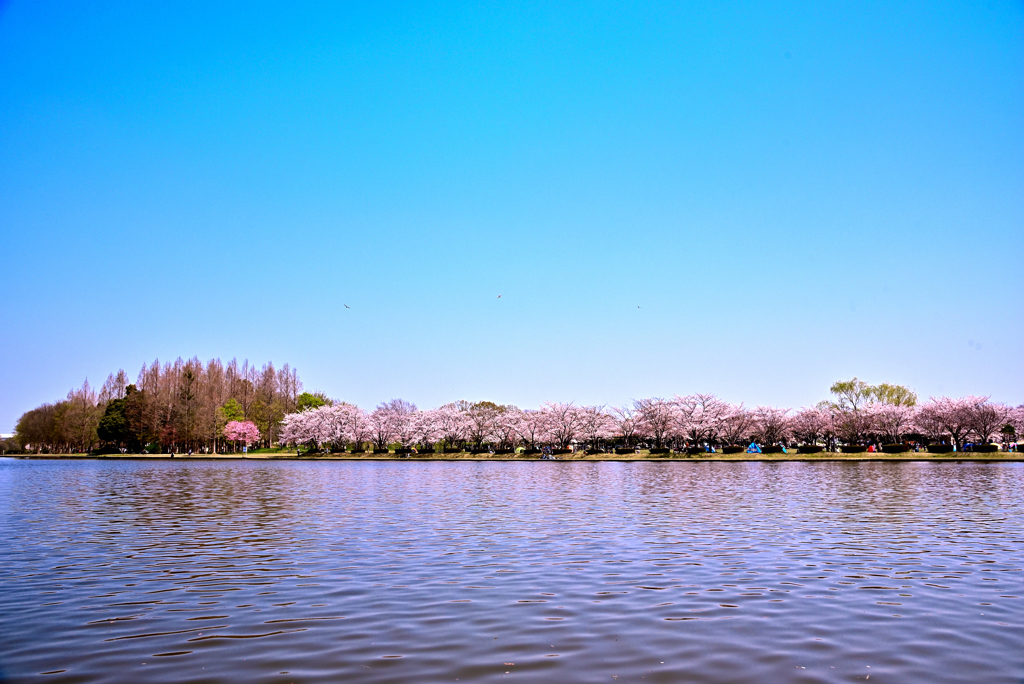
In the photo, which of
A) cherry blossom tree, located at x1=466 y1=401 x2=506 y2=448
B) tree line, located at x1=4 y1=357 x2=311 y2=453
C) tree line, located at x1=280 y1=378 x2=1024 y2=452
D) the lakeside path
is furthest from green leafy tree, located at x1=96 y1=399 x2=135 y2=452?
cherry blossom tree, located at x1=466 y1=401 x2=506 y2=448

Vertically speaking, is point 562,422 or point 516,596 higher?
point 562,422

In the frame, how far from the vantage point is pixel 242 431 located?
134000 mm

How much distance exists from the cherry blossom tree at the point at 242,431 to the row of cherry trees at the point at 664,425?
13598 mm

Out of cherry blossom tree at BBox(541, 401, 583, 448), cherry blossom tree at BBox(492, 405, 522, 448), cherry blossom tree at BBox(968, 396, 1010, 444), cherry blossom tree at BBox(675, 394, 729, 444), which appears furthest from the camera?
cherry blossom tree at BBox(492, 405, 522, 448)

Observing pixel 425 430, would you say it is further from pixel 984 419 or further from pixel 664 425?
pixel 984 419

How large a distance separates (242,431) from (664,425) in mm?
86813

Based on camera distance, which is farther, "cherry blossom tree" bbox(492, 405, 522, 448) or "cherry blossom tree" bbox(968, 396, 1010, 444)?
"cherry blossom tree" bbox(492, 405, 522, 448)

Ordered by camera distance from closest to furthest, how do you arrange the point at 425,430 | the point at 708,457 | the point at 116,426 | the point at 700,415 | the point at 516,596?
the point at 516,596
the point at 708,457
the point at 700,415
the point at 425,430
the point at 116,426

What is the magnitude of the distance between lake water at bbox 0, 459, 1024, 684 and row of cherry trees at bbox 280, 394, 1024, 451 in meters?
67.5

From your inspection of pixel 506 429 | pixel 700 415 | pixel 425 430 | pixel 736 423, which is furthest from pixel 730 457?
pixel 425 430

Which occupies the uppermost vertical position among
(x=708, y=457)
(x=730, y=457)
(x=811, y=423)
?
(x=811, y=423)

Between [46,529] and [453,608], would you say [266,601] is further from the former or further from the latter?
[46,529]

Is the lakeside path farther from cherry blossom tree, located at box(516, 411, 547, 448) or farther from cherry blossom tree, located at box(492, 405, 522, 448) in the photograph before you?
cherry blossom tree, located at box(492, 405, 522, 448)

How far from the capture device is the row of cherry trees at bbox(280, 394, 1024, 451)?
85000mm
